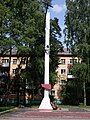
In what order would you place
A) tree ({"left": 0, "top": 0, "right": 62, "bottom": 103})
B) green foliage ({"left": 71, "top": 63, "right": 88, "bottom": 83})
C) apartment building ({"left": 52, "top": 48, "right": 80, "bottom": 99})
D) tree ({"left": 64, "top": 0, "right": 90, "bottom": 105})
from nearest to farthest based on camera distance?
tree ({"left": 0, "top": 0, "right": 62, "bottom": 103}) < green foliage ({"left": 71, "top": 63, "right": 88, "bottom": 83}) < tree ({"left": 64, "top": 0, "right": 90, "bottom": 105}) < apartment building ({"left": 52, "top": 48, "right": 80, "bottom": 99})

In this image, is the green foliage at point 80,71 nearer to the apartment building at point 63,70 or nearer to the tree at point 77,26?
the tree at point 77,26

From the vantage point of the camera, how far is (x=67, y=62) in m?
93.1

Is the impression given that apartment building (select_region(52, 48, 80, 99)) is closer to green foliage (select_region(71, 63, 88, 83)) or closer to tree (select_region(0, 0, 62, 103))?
tree (select_region(0, 0, 62, 103))

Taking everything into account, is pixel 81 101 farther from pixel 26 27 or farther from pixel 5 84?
pixel 26 27

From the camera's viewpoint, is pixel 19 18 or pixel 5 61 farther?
pixel 5 61

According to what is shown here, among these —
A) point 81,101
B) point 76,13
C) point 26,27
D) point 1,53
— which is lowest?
point 81,101

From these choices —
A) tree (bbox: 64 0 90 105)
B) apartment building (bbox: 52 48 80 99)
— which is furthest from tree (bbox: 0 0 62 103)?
apartment building (bbox: 52 48 80 99)

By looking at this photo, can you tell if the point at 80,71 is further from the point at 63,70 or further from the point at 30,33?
the point at 63,70

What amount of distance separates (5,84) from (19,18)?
18443mm

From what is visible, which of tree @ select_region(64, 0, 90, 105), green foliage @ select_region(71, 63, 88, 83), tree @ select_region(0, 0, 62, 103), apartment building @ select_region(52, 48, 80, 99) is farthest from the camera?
apartment building @ select_region(52, 48, 80, 99)

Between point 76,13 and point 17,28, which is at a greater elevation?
point 76,13

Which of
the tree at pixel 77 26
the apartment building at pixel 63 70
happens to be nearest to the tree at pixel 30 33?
the tree at pixel 77 26

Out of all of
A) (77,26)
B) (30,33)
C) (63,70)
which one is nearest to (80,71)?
(77,26)

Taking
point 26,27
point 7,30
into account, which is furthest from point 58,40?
point 7,30
